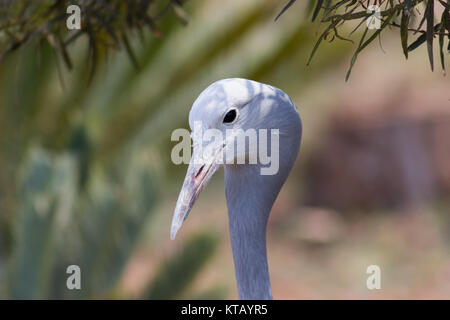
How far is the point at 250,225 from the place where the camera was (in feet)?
8.41

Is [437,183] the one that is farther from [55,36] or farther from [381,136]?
[55,36]

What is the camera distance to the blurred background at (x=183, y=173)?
571 centimetres

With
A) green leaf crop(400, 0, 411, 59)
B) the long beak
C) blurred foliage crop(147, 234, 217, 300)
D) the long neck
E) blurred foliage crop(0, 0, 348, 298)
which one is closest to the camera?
green leaf crop(400, 0, 411, 59)

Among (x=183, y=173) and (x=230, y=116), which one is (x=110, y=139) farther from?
(x=230, y=116)

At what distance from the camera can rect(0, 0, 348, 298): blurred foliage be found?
554 cm

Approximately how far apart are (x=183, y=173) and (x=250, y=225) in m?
4.64

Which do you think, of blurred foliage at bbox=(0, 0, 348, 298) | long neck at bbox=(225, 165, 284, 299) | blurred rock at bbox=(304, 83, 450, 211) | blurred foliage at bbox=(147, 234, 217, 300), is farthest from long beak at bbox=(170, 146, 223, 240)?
blurred rock at bbox=(304, 83, 450, 211)

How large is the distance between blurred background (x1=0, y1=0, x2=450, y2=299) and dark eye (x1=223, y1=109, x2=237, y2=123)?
96 cm

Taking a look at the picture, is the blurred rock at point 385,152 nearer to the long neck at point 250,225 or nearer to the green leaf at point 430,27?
the long neck at point 250,225

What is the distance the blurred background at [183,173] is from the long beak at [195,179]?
972 mm
